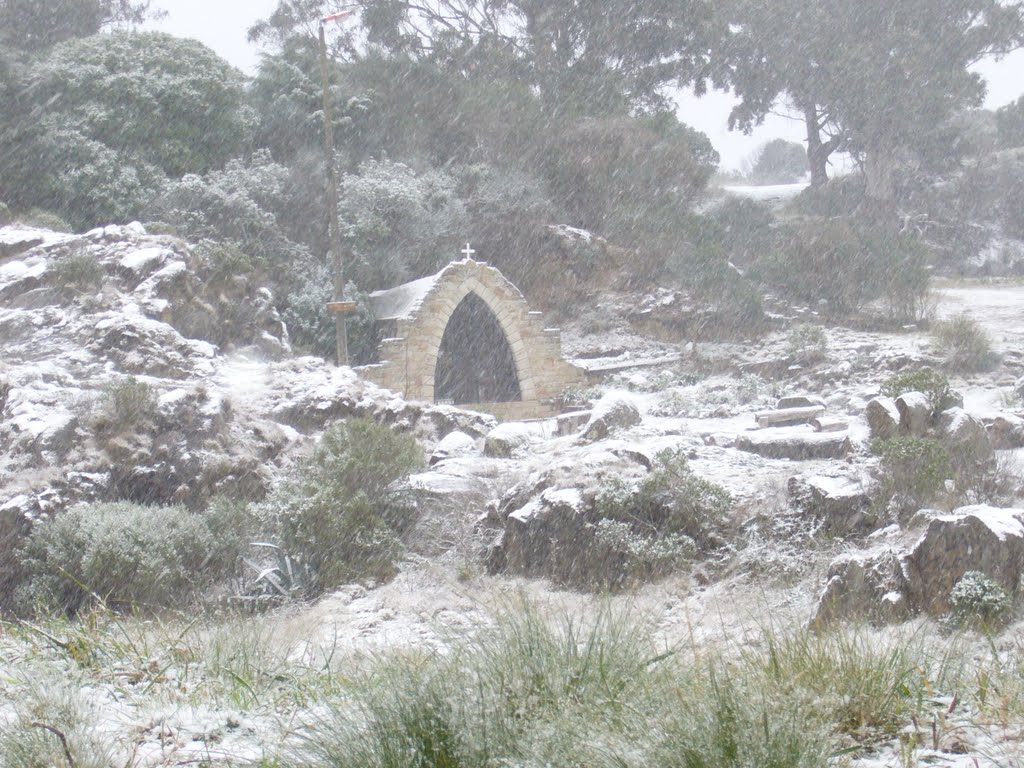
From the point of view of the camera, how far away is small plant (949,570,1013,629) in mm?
3807

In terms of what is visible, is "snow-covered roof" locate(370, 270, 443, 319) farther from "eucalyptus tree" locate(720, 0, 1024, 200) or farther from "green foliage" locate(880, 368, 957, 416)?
"green foliage" locate(880, 368, 957, 416)

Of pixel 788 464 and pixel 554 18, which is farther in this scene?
pixel 554 18

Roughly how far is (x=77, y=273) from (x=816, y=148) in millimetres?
7679

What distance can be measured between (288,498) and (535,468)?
188 centimetres

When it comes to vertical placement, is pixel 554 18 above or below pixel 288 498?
above

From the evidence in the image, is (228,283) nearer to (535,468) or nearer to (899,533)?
(535,468)

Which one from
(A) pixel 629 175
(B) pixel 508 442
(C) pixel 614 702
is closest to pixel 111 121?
(B) pixel 508 442

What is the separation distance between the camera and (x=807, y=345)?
9727 millimetres

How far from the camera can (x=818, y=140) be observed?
27.8 feet

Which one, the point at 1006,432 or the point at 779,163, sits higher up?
the point at 779,163

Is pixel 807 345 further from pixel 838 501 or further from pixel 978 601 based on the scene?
pixel 978 601

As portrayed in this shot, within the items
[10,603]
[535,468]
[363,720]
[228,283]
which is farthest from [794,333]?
[363,720]

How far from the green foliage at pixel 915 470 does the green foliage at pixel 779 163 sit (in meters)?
7.79

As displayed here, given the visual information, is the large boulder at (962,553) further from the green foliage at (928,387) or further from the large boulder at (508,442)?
the large boulder at (508,442)
